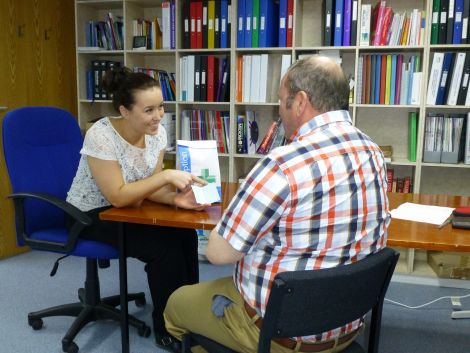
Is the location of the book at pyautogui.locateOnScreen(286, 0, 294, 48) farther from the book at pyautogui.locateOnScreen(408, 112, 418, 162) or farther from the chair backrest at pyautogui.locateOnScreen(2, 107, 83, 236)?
the chair backrest at pyautogui.locateOnScreen(2, 107, 83, 236)

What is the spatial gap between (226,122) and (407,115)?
1205mm

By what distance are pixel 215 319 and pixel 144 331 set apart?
103cm

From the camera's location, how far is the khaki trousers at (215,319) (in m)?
1.26

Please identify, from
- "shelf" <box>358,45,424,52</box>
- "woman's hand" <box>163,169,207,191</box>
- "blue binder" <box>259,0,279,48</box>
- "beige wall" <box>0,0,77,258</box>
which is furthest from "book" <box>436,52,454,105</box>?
"beige wall" <box>0,0,77,258</box>

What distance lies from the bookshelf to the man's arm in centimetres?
204

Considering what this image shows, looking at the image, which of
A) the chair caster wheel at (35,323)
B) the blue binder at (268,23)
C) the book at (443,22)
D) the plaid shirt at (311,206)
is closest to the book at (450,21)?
the book at (443,22)

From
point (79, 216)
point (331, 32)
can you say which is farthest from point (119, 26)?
point (79, 216)

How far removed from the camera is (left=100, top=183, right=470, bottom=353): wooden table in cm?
138

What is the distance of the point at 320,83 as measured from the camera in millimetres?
1208

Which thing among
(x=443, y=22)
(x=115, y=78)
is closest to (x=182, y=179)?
(x=115, y=78)

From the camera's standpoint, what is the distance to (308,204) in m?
1.11

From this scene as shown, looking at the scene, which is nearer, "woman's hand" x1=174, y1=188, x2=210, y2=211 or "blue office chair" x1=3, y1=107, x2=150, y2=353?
"woman's hand" x1=174, y1=188, x2=210, y2=211

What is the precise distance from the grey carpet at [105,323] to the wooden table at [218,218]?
40cm

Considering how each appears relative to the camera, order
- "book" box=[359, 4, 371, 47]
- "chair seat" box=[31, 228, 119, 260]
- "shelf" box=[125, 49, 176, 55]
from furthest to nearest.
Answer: "shelf" box=[125, 49, 176, 55]
"book" box=[359, 4, 371, 47]
"chair seat" box=[31, 228, 119, 260]
